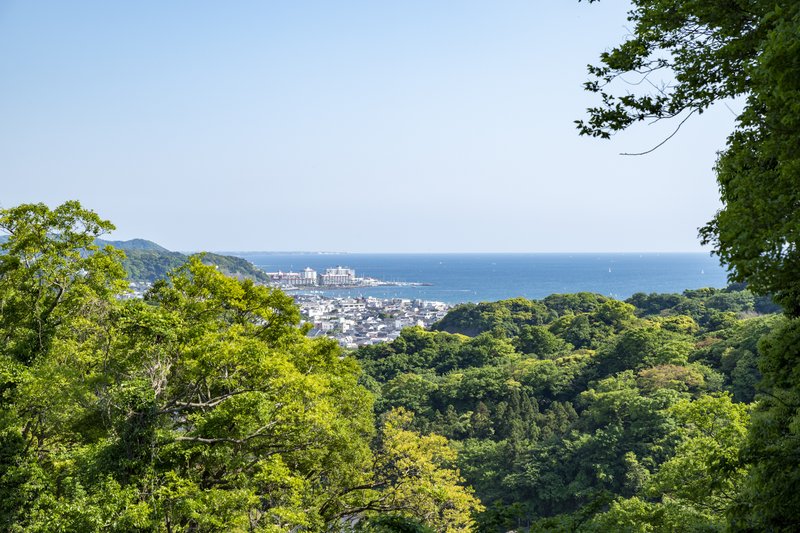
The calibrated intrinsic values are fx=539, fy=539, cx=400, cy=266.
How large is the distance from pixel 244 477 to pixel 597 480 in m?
17.4

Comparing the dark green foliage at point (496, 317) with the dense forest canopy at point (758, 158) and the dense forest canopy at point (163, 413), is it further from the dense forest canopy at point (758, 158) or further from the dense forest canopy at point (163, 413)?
the dense forest canopy at point (758, 158)

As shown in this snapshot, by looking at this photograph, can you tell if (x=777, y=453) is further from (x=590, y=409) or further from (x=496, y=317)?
(x=496, y=317)

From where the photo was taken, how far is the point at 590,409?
91.1 ft

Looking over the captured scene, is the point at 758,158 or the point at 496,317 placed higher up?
the point at 758,158

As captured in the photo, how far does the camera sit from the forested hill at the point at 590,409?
415 inches

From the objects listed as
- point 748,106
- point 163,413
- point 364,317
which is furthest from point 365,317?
point 748,106

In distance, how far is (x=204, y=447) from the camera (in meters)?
10.2

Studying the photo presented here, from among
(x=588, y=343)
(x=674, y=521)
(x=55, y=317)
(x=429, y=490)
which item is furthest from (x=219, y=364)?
(x=588, y=343)

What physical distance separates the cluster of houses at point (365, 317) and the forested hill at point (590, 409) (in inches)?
1211

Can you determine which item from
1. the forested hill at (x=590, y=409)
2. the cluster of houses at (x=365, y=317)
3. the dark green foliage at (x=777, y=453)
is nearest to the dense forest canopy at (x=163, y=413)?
the forested hill at (x=590, y=409)

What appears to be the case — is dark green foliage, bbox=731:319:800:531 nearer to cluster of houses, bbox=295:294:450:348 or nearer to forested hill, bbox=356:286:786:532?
forested hill, bbox=356:286:786:532

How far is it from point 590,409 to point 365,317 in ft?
264

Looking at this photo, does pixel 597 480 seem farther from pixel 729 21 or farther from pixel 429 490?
pixel 729 21

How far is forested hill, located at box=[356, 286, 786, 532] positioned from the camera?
34.6 feet
